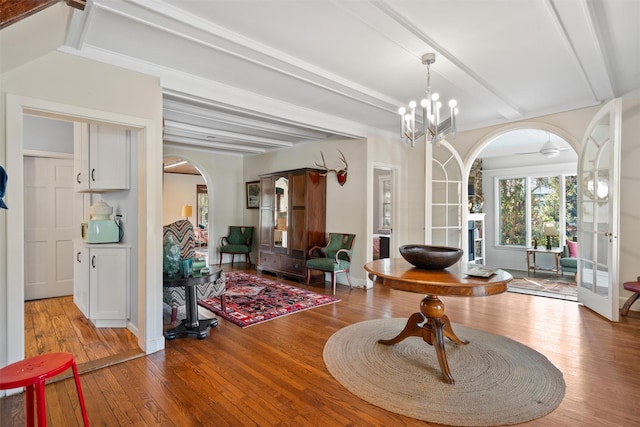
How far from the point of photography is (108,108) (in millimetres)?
2576

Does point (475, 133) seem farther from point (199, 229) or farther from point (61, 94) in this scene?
point (199, 229)

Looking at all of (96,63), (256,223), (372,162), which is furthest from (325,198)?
(96,63)

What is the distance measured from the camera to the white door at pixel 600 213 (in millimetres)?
3461

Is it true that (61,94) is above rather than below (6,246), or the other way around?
above

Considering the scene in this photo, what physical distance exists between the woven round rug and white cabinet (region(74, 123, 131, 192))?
2659mm

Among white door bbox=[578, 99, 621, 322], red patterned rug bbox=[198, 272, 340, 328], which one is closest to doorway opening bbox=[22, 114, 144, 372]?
red patterned rug bbox=[198, 272, 340, 328]

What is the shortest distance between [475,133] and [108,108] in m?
4.98

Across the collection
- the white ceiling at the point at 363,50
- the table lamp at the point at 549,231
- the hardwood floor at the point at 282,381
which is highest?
the white ceiling at the point at 363,50

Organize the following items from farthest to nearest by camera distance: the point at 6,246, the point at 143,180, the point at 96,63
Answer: the point at 143,180 < the point at 96,63 < the point at 6,246

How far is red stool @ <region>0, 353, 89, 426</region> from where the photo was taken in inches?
54.0

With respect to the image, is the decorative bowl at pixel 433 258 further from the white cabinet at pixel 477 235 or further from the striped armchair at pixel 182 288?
the white cabinet at pixel 477 235

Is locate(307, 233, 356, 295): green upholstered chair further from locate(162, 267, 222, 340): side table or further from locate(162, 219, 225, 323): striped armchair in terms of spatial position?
locate(162, 267, 222, 340): side table

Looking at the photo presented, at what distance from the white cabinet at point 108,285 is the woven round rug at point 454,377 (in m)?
2.18

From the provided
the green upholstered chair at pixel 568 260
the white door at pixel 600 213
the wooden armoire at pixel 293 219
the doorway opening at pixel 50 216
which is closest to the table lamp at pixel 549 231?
the green upholstered chair at pixel 568 260
